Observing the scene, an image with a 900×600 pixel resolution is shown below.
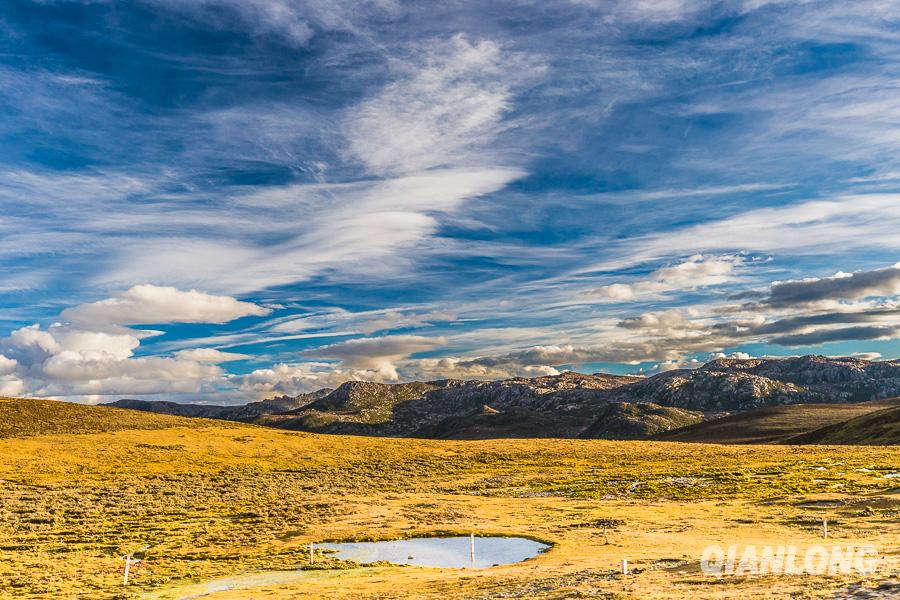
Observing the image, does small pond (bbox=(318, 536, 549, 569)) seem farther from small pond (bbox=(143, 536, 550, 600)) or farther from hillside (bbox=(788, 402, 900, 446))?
hillside (bbox=(788, 402, 900, 446))

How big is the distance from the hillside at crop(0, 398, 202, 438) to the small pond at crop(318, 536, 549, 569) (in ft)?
398

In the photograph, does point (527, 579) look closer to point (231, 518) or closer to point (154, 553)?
point (154, 553)

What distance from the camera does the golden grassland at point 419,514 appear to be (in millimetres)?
31938

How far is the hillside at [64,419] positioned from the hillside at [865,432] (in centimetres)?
18010

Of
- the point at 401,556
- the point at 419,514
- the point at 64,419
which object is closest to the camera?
the point at 401,556

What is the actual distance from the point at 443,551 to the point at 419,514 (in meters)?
15.8

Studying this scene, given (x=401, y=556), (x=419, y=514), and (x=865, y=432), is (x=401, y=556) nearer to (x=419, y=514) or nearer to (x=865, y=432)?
(x=419, y=514)

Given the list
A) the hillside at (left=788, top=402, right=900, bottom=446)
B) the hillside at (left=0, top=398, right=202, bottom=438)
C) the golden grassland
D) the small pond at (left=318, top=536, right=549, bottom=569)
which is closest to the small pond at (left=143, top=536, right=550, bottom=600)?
the small pond at (left=318, top=536, right=549, bottom=569)

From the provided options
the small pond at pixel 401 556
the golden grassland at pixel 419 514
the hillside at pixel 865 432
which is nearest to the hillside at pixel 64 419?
the golden grassland at pixel 419 514

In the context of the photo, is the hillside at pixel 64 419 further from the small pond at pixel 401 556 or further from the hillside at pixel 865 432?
the hillside at pixel 865 432

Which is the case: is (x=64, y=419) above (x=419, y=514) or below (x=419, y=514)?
above

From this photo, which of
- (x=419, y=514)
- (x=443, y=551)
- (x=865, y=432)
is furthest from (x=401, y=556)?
(x=865, y=432)

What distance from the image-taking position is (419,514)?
2366 inches

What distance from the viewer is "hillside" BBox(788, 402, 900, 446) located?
15800cm
